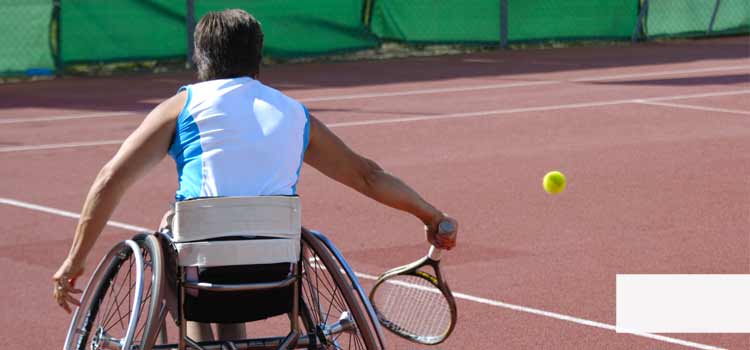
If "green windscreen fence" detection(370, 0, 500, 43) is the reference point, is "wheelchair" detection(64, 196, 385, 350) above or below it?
below

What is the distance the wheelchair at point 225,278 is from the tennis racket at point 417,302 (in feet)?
0.97

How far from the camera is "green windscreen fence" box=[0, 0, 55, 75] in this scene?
18.2 meters

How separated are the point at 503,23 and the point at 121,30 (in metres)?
6.53

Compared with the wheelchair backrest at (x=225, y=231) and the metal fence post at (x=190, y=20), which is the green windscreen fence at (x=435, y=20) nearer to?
the metal fence post at (x=190, y=20)

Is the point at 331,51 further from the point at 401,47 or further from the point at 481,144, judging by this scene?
the point at 481,144

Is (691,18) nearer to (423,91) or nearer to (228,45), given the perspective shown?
(423,91)

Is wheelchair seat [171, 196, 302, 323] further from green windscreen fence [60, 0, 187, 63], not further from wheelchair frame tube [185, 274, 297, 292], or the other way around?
green windscreen fence [60, 0, 187, 63]

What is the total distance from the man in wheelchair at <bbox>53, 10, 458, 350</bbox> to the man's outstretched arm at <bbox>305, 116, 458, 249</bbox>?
5.2 inches

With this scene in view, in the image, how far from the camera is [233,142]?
386cm

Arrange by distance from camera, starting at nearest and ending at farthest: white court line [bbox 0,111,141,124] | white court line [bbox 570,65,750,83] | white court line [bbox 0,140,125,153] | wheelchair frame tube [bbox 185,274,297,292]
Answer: wheelchair frame tube [bbox 185,274,297,292] < white court line [bbox 0,140,125,153] < white court line [bbox 0,111,141,124] < white court line [bbox 570,65,750,83]

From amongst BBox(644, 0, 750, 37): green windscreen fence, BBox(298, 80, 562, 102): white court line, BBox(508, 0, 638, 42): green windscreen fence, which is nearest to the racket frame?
BBox(298, 80, 562, 102): white court line

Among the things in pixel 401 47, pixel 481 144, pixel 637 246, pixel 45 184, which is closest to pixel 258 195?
pixel 637 246

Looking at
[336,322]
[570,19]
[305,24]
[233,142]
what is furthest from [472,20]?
[233,142]

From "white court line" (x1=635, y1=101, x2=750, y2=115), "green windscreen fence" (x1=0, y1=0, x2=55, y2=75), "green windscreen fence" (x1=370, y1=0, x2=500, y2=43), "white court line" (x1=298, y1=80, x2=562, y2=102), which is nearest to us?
"white court line" (x1=635, y1=101, x2=750, y2=115)
